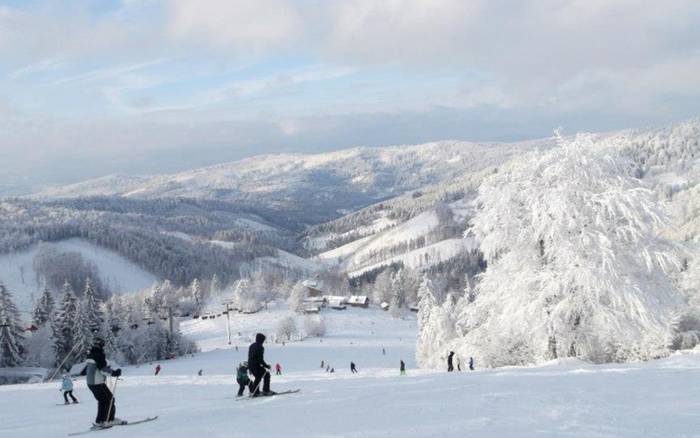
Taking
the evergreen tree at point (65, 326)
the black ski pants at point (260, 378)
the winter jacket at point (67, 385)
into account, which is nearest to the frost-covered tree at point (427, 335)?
the winter jacket at point (67, 385)

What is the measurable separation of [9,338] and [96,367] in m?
53.4

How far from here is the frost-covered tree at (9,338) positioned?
57.9 m

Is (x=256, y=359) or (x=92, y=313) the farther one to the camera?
(x=92, y=313)

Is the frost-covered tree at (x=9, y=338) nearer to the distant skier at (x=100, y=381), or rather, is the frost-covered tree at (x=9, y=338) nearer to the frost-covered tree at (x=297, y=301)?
the distant skier at (x=100, y=381)

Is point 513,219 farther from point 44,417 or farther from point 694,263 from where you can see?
point 694,263

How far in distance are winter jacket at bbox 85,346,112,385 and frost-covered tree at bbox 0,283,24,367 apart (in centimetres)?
5253

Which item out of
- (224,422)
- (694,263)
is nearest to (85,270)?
(694,263)

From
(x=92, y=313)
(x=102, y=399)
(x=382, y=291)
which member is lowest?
(x=102, y=399)

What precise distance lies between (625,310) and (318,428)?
15.8 metres

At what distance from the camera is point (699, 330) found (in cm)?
3256

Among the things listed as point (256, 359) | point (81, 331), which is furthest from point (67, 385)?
point (81, 331)

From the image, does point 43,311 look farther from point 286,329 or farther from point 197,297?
point 197,297

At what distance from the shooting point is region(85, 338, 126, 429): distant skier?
43.4 feet

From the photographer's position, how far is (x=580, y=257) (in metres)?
22.4
